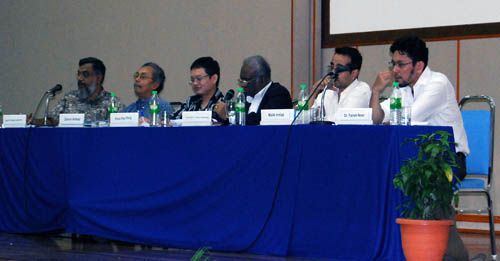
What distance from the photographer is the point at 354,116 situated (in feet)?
9.98

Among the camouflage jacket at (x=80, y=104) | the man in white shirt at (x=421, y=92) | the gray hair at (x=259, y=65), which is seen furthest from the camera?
the camouflage jacket at (x=80, y=104)

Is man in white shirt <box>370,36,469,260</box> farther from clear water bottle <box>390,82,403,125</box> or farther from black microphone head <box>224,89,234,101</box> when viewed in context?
black microphone head <box>224,89,234,101</box>

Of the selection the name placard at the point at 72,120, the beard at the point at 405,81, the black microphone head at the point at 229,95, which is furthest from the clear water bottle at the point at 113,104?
the beard at the point at 405,81

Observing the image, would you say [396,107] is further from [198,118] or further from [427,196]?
[198,118]

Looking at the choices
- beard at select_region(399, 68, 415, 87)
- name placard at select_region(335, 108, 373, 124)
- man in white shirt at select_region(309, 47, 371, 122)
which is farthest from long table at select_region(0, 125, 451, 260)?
man in white shirt at select_region(309, 47, 371, 122)

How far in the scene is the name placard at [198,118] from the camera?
346 centimetres

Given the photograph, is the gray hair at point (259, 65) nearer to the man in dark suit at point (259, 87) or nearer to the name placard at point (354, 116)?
the man in dark suit at point (259, 87)

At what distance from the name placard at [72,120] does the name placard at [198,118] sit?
28.8 inches

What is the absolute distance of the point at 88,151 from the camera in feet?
12.3

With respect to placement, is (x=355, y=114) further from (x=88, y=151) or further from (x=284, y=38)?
(x=284, y=38)

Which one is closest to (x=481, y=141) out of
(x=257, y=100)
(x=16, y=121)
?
(x=257, y=100)

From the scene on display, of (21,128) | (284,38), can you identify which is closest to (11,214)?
(21,128)

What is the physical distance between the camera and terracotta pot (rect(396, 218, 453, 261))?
270cm

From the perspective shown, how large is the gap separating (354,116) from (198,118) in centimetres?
86
